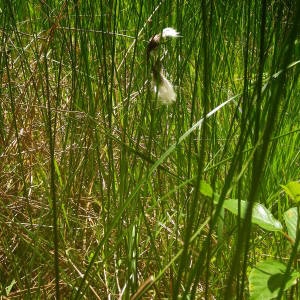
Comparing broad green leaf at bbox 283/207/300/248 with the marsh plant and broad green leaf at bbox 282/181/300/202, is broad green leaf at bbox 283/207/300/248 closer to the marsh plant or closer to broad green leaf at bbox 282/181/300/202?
broad green leaf at bbox 282/181/300/202

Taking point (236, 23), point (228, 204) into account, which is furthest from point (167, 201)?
point (236, 23)

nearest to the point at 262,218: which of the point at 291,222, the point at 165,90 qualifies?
the point at 291,222

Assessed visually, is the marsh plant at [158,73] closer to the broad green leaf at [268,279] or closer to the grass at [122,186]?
the grass at [122,186]

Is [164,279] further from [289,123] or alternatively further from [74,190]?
[289,123]

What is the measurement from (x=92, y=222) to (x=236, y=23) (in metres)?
0.69

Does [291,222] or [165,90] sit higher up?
[165,90]

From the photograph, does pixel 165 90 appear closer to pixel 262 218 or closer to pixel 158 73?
pixel 158 73

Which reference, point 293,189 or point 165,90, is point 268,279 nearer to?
point 293,189

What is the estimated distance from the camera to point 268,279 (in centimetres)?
58

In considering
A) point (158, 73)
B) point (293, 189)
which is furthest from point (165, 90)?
point (293, 189)

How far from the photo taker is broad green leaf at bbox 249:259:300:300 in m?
0.56

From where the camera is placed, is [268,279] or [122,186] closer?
[268,279]

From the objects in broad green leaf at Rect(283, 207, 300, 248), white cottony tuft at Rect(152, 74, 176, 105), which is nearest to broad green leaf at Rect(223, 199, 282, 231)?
broad green leaf at Rect(283, 207, 300, 248)

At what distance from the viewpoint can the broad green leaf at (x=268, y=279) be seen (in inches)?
22.1
